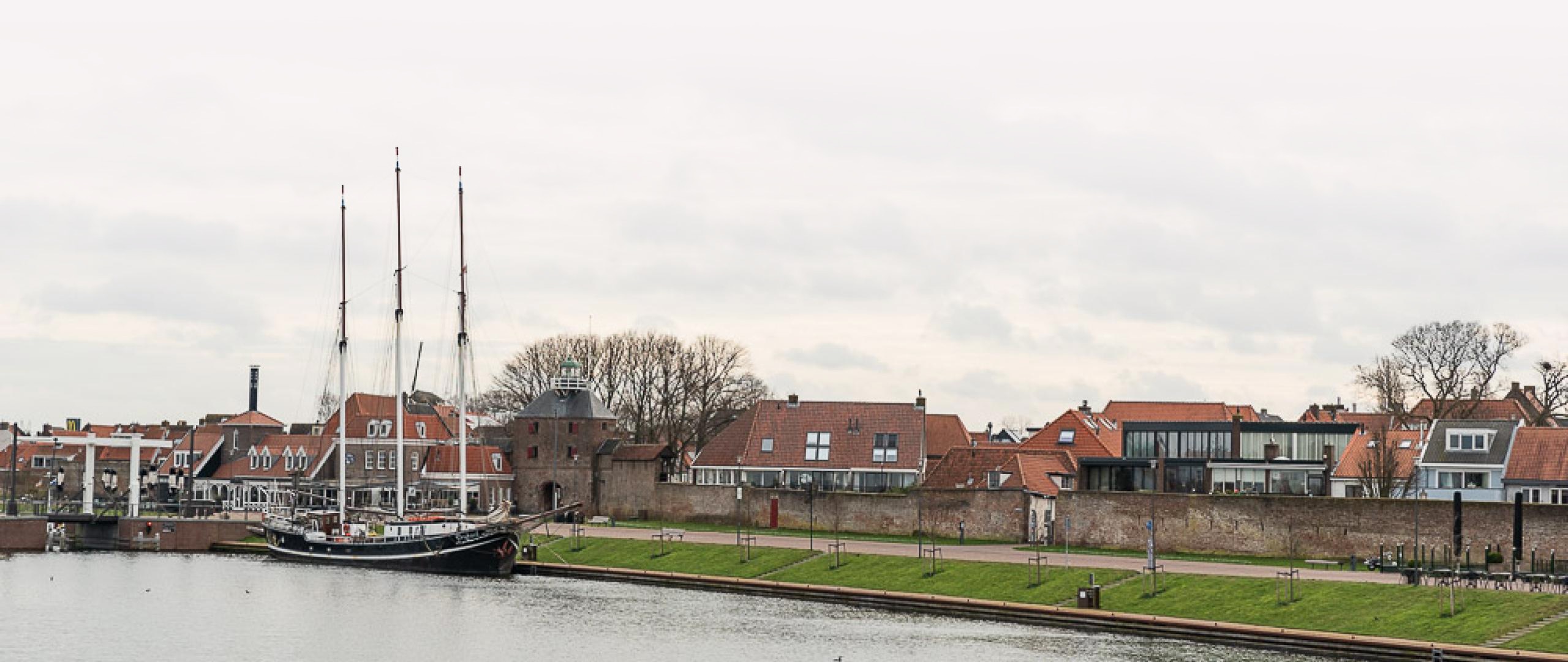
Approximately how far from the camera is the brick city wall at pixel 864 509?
7919cm

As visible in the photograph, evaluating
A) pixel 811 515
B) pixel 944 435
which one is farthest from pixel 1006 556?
pixel 944 435

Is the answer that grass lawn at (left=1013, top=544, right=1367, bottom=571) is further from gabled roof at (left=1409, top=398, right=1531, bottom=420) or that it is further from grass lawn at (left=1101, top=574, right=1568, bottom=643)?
gabled roof at (left=1409, top=398, right=1531, bottom=420)

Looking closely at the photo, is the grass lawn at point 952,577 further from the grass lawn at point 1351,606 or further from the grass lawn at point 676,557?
the grass lawn at point 1351,606

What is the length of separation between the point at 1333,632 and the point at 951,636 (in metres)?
11.6

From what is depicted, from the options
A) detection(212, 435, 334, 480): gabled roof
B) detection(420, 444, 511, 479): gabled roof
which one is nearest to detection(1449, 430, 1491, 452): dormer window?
detection(420, 444, 511, 479): gabled roof

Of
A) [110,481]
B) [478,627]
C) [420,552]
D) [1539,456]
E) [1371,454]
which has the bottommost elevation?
[478,627]

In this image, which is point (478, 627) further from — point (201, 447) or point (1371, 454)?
point (201, 447)

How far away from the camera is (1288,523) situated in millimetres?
69312

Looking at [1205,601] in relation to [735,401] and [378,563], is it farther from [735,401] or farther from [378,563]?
[735,401]

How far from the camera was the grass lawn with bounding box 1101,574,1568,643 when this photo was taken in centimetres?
5025

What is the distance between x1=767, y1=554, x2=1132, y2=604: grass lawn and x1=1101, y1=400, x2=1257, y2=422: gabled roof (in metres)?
39.7

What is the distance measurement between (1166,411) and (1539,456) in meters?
34.8

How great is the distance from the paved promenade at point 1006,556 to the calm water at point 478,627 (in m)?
8.67

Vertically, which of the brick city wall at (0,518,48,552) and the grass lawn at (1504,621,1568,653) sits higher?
the grass lawn at (1504,621,1568,653)
